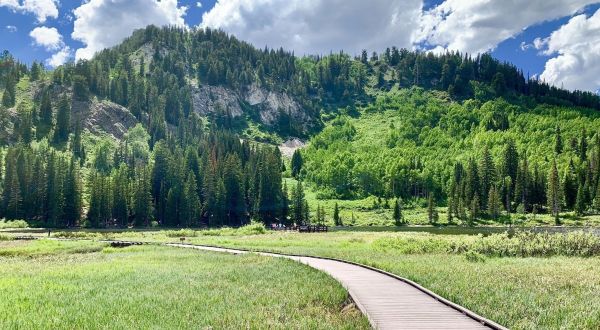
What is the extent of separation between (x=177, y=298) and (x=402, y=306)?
1048 centimetres

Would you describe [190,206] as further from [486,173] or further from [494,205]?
[486,173]

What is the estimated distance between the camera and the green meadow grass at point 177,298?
58.5 ft

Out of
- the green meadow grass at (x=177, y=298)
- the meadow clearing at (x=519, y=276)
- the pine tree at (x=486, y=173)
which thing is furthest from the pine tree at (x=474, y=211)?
the green meadow grass at (x=177, y=298)

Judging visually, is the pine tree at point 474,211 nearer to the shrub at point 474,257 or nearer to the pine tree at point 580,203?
the pine tree at point 580,203

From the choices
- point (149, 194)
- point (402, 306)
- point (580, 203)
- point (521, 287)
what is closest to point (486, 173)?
point (580, 203)

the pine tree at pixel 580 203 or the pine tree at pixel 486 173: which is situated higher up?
the pine tree at pixel 486 173

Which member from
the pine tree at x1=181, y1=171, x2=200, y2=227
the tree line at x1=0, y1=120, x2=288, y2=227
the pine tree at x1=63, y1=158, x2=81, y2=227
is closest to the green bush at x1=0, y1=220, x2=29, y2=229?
the tree line at x1=0, y1=120, x2=288, y2=227

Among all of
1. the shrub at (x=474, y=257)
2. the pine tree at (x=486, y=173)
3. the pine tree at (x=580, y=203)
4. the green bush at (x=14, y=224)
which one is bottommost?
the shrub at (x=474, y=257)

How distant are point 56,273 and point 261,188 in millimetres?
113272

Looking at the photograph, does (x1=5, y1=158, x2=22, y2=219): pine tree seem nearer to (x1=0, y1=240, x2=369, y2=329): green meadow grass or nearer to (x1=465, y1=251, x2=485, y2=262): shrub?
(x1=0, y1=240, x2=369, y2=329): green meadow grass

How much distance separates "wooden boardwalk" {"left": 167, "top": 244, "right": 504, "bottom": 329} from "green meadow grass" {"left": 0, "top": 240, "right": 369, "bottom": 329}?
730 millimetres

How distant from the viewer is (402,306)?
1911cm

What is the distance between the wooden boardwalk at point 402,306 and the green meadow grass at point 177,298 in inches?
28.7

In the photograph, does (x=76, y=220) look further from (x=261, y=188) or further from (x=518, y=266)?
(x=518, y=266)
